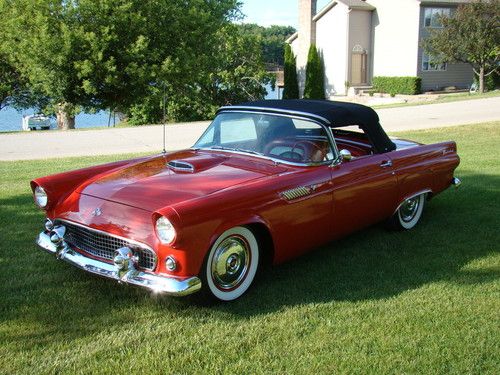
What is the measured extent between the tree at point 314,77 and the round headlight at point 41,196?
31.3 m

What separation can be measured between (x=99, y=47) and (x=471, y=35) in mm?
18705

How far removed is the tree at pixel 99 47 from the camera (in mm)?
23812

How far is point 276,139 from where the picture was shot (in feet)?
15.3

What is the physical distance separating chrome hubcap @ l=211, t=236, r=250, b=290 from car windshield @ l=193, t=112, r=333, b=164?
1008mm

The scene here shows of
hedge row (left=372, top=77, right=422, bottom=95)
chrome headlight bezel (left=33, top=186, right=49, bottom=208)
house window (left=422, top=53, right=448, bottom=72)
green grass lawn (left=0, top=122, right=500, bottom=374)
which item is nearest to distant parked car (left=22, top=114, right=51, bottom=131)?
hedge row (left=372, top=77, right=422, bottom=95)

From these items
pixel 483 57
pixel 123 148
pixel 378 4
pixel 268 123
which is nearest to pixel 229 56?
pixel 378 4

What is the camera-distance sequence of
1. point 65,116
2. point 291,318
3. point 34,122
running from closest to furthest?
1. point 291,318
2. point 65,116
3. point 34,122

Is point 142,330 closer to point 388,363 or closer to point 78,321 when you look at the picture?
point 78,321

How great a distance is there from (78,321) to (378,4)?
118ft

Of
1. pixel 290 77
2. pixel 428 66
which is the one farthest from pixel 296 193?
pixel 428 66

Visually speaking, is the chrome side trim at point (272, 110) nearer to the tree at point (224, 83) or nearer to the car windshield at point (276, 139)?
the car windshield at point (276, 139)

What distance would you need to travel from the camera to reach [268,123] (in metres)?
4.78

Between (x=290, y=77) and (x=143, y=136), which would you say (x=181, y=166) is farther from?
(x=290, y=77)

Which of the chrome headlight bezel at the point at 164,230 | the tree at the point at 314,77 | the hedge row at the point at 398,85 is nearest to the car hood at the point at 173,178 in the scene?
the chrome headlight bezel at the point at 164,230
